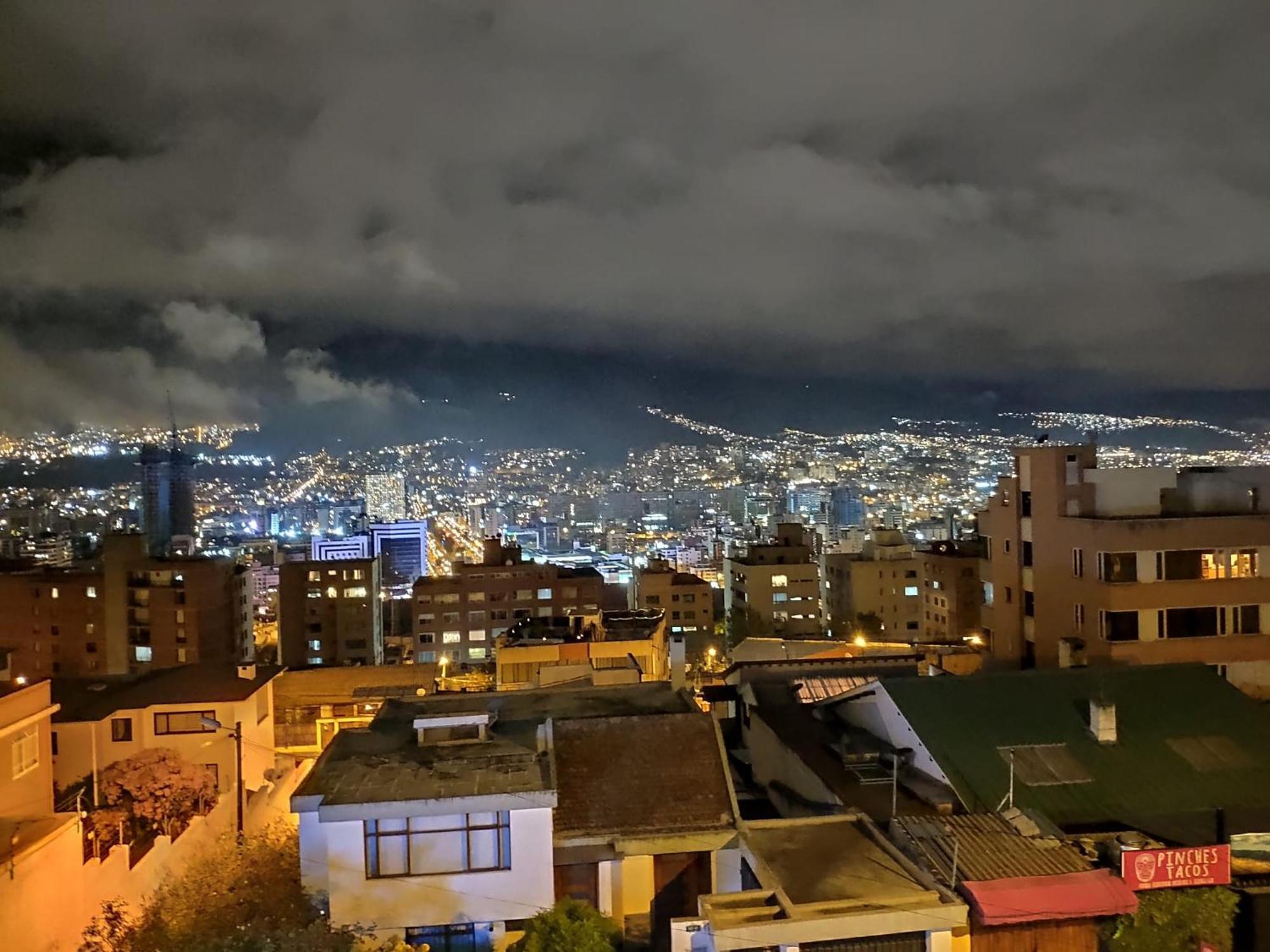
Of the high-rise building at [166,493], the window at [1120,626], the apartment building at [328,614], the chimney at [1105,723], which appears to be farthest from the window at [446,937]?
the high-rise building at [166,493]

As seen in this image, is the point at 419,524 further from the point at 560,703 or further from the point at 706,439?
the point at 706,439

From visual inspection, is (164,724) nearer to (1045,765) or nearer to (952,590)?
(1045,765)

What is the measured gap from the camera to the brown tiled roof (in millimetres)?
6938

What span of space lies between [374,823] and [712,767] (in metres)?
2.80

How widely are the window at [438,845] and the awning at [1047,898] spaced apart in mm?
3345

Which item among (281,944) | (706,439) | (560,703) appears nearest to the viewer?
(281,944)

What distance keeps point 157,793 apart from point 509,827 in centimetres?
835

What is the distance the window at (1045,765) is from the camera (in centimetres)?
808

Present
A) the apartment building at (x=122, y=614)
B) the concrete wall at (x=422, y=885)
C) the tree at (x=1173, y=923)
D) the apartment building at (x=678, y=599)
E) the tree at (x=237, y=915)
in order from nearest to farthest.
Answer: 1. the tree at (x=237, y=915)
2. the tree at (x=1173, y=923)
3. the concrete wall at (x=422, y=885)
4. the apartment building at (x=122, y=614)
5. the apartment building at (x=678, y=599)

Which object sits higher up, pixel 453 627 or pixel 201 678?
pixel 201 678

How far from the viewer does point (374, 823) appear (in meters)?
6.50

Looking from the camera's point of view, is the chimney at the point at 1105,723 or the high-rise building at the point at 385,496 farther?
the high-rise building at the point at 385,496

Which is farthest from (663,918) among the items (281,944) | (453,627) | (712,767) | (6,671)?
(453,627)

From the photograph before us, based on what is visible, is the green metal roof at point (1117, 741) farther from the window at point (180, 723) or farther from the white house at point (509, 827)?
the window at point (180, 723)
